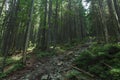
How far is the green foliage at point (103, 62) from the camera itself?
750cm

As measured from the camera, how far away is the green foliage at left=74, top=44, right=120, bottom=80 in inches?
295

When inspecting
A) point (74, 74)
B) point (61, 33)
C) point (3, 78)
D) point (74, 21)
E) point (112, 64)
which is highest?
point (74, 21)

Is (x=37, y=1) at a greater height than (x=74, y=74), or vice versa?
(x=37, y=1)

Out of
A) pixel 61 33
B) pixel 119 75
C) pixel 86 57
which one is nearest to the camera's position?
pixel 119 75

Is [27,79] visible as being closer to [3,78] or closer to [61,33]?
[3,78]

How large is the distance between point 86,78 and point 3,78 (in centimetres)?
631

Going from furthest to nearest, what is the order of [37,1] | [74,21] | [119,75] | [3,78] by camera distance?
[74,21], [37,1], [3,78], [119,75]

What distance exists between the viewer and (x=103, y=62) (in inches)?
330

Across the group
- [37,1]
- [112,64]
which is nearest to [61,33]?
[37,1]

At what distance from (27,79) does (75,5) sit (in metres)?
25.4

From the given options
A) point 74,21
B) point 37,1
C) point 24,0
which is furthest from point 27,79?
point 74,21

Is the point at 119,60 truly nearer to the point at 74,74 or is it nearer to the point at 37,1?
the point at 74,74

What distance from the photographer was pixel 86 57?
9.55 metres

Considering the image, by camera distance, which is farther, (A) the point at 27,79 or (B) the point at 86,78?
(A) the point at 27,79
